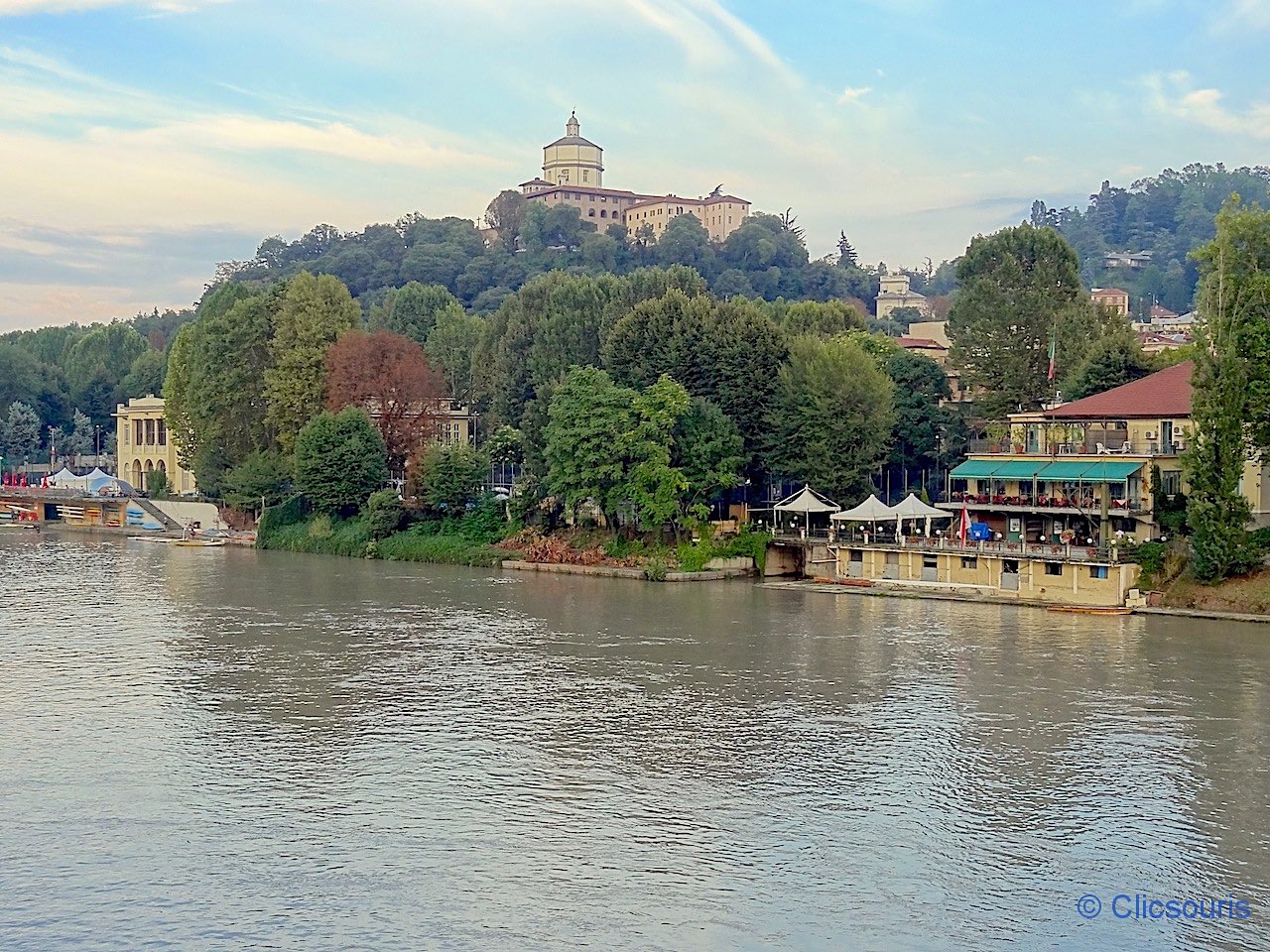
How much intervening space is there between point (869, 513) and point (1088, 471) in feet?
21.6

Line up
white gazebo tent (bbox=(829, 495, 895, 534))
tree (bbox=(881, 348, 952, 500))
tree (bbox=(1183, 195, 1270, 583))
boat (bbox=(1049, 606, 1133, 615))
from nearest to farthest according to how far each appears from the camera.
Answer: tree (bbox=(1183, 195, 1270, 583))
boat (bbox=(1049, 606, 1133, 615))
white gazebo tent (bbox=(829, 495, 895, 534))
tree (bbox=(881, 348, 952, 500))

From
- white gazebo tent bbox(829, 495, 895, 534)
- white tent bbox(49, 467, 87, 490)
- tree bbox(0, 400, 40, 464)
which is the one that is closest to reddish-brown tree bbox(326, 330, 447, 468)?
white tent bbox(49, 467, 87, 490)

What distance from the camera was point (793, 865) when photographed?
16.6 metres

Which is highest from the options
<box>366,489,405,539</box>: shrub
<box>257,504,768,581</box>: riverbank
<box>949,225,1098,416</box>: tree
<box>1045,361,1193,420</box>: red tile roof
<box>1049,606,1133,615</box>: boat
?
<box>949,225,1098,416</box>: tree

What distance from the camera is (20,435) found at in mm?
87875

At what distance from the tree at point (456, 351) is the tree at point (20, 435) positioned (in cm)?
3200

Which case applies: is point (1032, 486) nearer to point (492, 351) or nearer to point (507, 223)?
point (492, 351)

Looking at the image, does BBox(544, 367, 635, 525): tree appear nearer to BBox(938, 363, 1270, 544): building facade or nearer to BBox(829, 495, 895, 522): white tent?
BBox(829, 495, 895, 522): white tent

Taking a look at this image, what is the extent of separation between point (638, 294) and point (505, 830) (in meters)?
39.6

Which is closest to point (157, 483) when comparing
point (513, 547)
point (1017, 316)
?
point (513, 547)

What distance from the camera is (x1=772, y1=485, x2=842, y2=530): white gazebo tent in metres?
44.2

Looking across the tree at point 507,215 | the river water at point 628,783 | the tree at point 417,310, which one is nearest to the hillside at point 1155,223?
the tree at point 507,215

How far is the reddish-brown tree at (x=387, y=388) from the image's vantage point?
56625 mm

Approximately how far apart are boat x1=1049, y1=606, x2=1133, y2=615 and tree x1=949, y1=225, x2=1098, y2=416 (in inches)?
585
